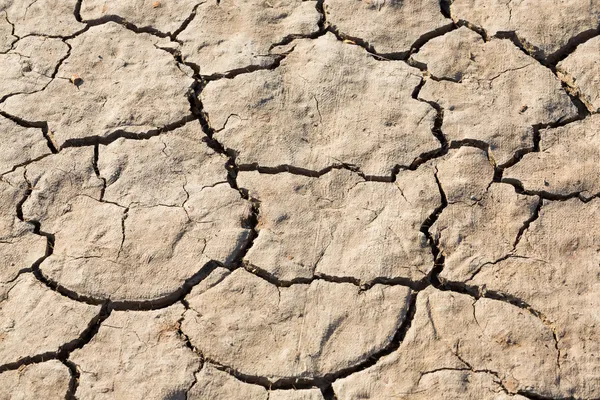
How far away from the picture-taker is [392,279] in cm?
283

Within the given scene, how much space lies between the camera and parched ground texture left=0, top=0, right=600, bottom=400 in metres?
2.65

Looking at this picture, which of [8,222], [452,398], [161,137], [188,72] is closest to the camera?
[452,398]

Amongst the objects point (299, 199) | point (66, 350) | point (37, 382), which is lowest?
point (37, 382)

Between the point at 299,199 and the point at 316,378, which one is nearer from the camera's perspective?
the point at 316,378

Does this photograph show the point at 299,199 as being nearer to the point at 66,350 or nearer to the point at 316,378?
the point at 316,378

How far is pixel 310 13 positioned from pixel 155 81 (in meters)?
0.83

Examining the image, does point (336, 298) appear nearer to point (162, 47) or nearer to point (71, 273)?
point (71, 273)

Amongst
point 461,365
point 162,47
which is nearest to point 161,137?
point 162,47

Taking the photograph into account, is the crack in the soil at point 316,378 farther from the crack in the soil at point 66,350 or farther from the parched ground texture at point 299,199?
the crack in the soil at point 66,350

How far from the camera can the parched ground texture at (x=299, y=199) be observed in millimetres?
2652

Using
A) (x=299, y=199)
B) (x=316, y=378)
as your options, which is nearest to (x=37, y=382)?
(x=316, y=378)

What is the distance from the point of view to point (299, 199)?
3090mm

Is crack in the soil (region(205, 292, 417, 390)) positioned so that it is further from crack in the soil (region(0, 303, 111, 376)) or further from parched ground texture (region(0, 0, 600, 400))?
crack in the soil (region(0, 303, 111, 376))

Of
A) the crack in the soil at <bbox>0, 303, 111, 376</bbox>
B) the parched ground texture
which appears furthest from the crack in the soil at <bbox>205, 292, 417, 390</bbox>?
the crack in the soil at <bbox>0, 303, 111, 376</bbox>
